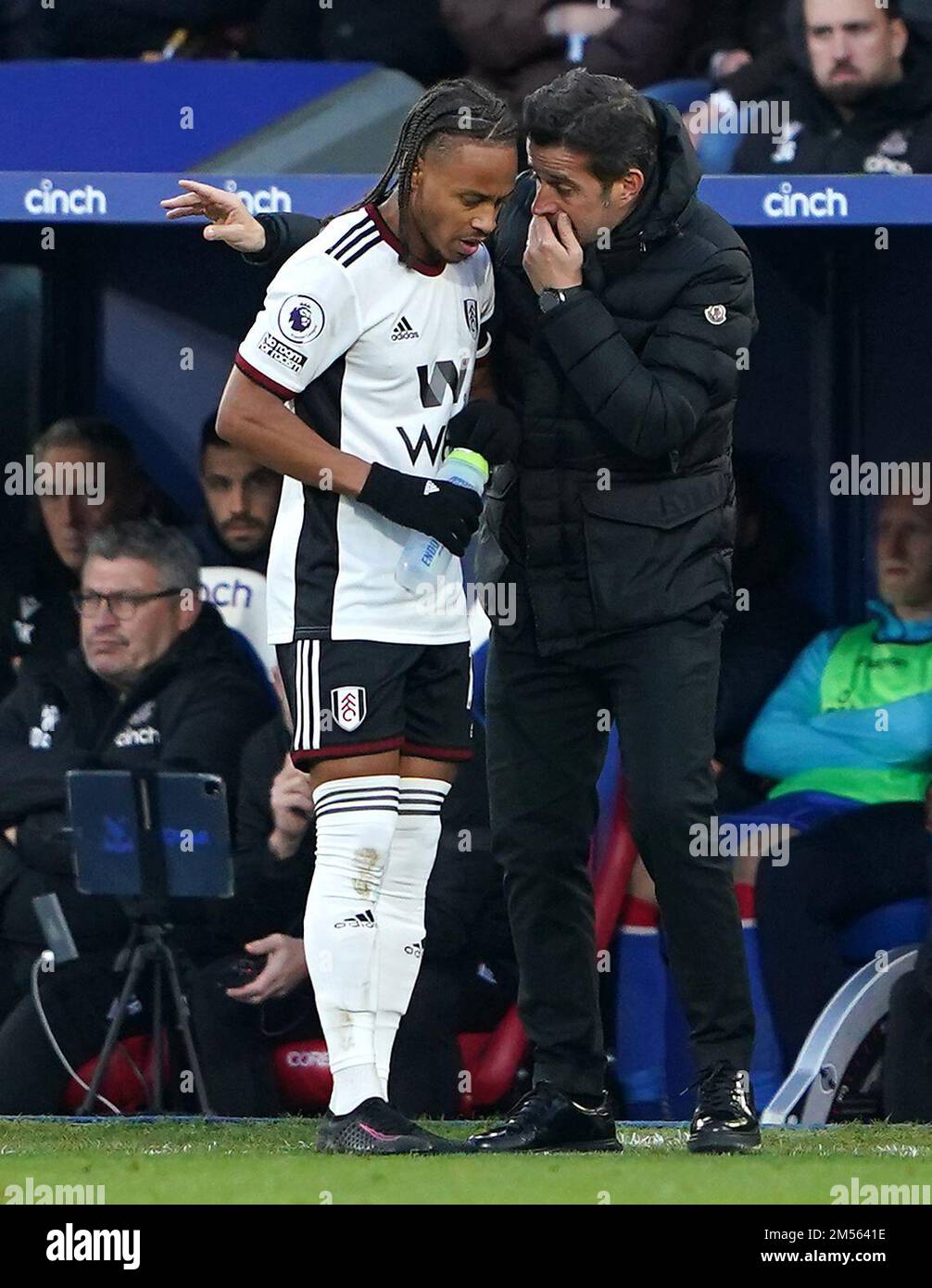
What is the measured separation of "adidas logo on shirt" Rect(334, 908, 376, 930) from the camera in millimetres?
3791

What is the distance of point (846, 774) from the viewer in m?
5.41

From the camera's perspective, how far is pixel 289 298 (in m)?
3.77

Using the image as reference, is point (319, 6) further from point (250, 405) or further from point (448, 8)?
point (250, 405)

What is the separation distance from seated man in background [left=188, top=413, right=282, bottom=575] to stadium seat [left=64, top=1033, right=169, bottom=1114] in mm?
1181

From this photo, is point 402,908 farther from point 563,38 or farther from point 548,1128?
point 563,38

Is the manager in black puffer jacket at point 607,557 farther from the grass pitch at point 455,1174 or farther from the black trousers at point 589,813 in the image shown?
the grass pitch at point 455,1174

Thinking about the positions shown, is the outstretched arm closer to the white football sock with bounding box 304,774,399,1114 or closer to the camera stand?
the white football sock with bounding box 304,774,399,1114

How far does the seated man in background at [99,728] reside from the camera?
5207 millimetres

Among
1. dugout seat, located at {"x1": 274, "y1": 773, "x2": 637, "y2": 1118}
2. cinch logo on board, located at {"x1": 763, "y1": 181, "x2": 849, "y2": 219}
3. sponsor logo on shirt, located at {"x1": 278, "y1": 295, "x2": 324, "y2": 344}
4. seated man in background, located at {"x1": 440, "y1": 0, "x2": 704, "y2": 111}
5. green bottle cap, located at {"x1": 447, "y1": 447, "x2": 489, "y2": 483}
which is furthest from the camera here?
seated man in background, located at {"x1": 440, "y1": 0, "x2": 704, "y2": 111}

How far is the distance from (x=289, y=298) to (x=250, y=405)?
172 millimetres

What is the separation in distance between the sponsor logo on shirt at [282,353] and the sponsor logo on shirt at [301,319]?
1 centimetres

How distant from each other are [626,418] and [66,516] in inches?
91.6

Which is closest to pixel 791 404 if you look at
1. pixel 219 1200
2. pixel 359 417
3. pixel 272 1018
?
pixel 272 1018

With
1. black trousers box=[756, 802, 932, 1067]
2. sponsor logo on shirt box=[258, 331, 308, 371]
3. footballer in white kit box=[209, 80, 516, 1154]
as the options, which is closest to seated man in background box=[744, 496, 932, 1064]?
black trousers box=[756, 802, 932, 1067]
